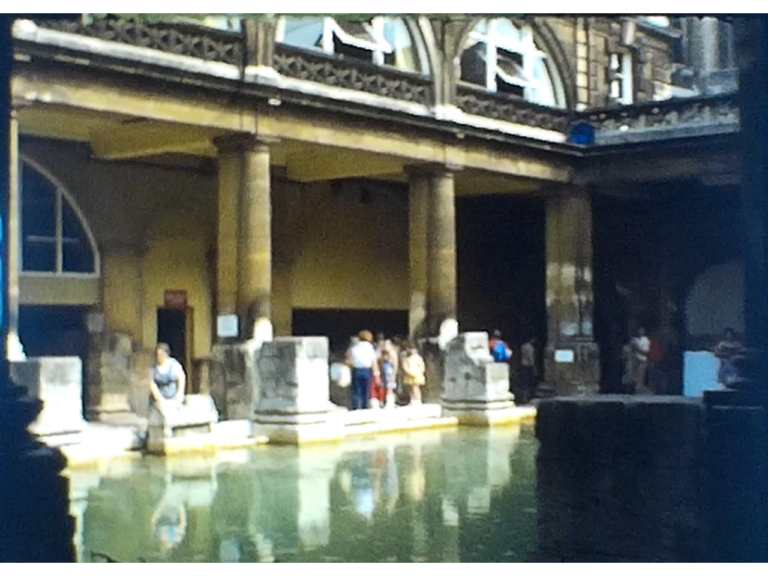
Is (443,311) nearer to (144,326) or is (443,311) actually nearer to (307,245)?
(307,245)

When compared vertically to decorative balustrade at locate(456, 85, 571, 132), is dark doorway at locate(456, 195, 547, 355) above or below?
below

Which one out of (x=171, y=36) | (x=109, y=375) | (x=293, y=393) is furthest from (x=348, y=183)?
(x=293, y=393)

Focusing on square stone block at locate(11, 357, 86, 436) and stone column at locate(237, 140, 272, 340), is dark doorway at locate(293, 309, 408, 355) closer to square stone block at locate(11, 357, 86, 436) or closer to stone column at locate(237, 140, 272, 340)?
stone column at locate(237, 140, 272, 340)

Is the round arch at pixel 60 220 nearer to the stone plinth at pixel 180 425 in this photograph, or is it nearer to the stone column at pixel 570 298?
the stone plinth at pixel 180 425

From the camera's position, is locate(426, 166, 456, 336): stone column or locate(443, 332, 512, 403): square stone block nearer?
locate(443, 332, 512, 403): square stone block

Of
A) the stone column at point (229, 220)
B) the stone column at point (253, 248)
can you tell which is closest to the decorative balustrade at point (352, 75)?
the stone column at point (229, 220)

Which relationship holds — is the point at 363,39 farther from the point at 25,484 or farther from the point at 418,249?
the point at 25,484

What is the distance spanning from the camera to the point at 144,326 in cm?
1920

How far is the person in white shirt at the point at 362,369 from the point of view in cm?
1816

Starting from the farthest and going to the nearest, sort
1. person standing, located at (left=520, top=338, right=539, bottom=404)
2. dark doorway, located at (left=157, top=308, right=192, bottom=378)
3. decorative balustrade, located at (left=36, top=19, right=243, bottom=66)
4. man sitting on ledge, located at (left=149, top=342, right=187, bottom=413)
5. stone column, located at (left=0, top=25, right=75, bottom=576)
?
person standing, located at (left=520, top=338, right=539, bottom=404) < dark doorway, located at (left=157, top=308, right=192, bottom=378) < decorative balustrade, located at (left=36, top=19, right=243, bottom=66) < man sitting on ledge, located at (left=149, top=342, right=187, bottom=413) < stone column, located at (left=0, top=25, right=75, bottom=576)

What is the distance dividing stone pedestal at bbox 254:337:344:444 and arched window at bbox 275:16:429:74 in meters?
4.81

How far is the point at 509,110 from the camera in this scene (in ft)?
72.1

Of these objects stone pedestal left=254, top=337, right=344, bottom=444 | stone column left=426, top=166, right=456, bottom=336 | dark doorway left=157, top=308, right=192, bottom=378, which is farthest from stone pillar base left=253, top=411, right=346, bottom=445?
stone column left=426, top=166, right=456, bottom=336

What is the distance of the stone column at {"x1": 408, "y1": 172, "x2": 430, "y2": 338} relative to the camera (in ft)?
66.5
